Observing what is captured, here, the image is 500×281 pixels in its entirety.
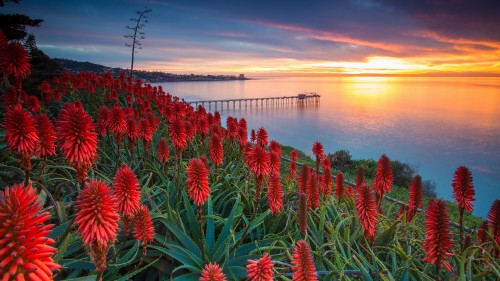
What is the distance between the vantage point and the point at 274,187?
270cm

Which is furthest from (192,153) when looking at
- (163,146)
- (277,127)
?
(277,127)

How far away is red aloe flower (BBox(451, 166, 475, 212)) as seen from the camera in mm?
2615

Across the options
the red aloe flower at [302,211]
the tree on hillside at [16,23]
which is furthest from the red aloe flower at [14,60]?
the tree on hillside at [16,23]

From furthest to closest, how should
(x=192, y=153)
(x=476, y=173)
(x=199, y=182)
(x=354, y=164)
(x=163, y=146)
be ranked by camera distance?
(x=476, y=173) → (x=354, y=164) → (x=192, y=153) → (x=163, y=146) → (x=199, y=182)

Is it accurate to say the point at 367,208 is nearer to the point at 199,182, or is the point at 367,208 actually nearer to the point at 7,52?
the point at 199,182

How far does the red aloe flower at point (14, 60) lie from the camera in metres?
2.52

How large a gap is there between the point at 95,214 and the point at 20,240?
0.42 meters

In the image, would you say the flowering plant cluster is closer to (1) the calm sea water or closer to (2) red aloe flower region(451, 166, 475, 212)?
(2) red aloe flower region(451, 166, 475, 212)

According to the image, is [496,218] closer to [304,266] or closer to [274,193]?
[274,193]

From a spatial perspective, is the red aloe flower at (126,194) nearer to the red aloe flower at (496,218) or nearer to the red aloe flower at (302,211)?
the red aloe flower at (302,211)

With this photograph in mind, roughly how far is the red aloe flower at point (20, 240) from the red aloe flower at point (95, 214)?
33 centimetres

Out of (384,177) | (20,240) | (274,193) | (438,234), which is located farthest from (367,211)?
(20,240)

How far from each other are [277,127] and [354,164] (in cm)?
3533

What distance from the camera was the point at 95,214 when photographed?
4.35 ft
